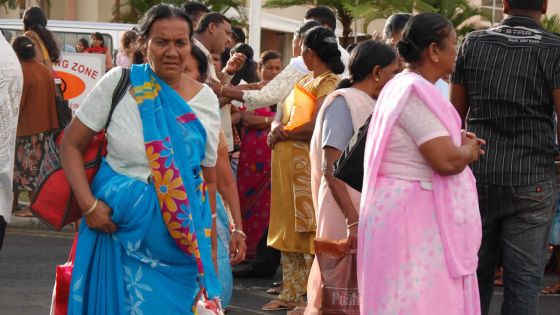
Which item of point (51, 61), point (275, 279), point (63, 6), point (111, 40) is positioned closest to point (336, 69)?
point (275, 279)

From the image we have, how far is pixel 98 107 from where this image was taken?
5082mm

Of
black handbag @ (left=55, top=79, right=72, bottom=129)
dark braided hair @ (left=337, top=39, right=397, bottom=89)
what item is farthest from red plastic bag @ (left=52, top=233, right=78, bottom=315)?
black handbag @ (left=55, top=79, right=72, bottom=129)


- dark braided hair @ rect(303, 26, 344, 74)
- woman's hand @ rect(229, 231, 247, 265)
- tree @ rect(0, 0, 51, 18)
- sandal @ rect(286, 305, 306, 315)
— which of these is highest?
dark braided hair @ rect(303, 26, 344, 74)

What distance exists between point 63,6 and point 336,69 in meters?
35.3

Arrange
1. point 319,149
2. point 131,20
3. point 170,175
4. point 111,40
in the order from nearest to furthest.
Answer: point 170,175 < point 319,149 < point 111,40 < point 131,20

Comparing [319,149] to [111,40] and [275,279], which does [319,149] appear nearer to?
[275,279]

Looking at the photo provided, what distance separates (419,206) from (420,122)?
329 mm

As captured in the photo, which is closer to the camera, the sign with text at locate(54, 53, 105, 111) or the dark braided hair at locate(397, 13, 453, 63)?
the dark braided hair at locate(397, 13, 453, 63)

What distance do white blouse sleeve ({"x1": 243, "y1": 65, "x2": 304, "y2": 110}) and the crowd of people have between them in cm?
136

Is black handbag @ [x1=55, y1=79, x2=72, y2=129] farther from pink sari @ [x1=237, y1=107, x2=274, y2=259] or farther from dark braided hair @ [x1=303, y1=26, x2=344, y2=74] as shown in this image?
dark braided hair @ [x1=303, y1=26, x2=344, y2=74]

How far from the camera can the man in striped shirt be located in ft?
20.5

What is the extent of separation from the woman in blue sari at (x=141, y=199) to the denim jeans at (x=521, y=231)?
67.4 inches

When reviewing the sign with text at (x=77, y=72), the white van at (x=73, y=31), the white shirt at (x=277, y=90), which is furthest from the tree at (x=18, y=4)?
the white shirt at (x=277, y=90)

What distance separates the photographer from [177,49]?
5.22m
